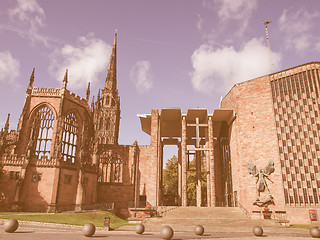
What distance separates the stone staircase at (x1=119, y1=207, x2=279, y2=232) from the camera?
2208cm

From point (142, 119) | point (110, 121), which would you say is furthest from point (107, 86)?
point (142, 119)

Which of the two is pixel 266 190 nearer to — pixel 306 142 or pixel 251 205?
pixel 251 205

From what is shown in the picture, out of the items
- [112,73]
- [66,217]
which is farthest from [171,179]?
[112,73]

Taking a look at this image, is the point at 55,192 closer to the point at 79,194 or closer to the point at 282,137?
the point at 79,194

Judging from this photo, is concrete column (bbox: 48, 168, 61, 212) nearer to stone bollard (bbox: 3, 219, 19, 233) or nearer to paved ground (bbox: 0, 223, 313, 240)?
paved ground (bbox: 0, 223, 313, 240)

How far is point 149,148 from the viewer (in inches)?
1555

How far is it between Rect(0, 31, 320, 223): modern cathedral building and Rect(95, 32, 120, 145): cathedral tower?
28.8 metres

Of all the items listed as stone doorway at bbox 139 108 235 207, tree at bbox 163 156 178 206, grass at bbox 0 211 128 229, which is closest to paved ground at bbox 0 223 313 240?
grass at bbox 0 211 128 229

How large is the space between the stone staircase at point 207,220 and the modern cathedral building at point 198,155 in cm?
326

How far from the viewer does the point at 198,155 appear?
39781 millimetres

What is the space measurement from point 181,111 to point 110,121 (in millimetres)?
38108

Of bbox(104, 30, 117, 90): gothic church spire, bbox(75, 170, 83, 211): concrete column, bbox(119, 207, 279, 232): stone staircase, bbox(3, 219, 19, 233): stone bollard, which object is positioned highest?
bbox(104, 30, 117, 90): gothic church spire

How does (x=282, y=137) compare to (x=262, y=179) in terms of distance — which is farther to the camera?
(x=282, y=137)

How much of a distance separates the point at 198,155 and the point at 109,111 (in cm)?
4095
